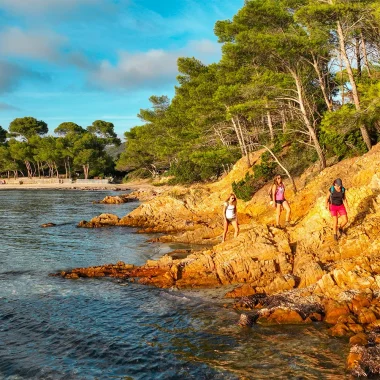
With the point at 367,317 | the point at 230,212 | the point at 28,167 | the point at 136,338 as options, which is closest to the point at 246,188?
the point at 230,212

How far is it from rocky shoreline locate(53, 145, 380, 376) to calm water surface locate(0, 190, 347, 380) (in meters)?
0.51

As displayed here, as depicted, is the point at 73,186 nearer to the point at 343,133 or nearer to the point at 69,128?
the point at 69,128

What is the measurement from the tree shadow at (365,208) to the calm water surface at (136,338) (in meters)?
5.90

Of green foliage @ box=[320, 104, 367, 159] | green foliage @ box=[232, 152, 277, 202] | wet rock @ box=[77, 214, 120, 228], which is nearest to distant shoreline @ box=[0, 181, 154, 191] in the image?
wet rock @ box=[77, 214, 120, 228]

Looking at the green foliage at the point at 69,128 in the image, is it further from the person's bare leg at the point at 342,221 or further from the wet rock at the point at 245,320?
the wet rock at the point at 245,320

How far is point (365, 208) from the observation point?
13.8 m

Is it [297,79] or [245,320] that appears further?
[297,79]

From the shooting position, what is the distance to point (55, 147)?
290 ft

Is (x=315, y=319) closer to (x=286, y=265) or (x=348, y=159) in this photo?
(x=286, y=265)

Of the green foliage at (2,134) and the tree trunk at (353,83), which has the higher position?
the green foliage at (2,134)

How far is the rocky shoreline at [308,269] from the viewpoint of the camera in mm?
8891

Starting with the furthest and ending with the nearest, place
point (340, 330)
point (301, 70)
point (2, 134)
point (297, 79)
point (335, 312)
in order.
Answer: point (2, 134)
point (301, 70)
point (297, 79)
point (335, 312)
point (340, 330)

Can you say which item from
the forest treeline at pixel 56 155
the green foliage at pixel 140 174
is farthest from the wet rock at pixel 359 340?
the forest treeline at pixel 56 155

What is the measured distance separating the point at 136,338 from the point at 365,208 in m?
9.14
